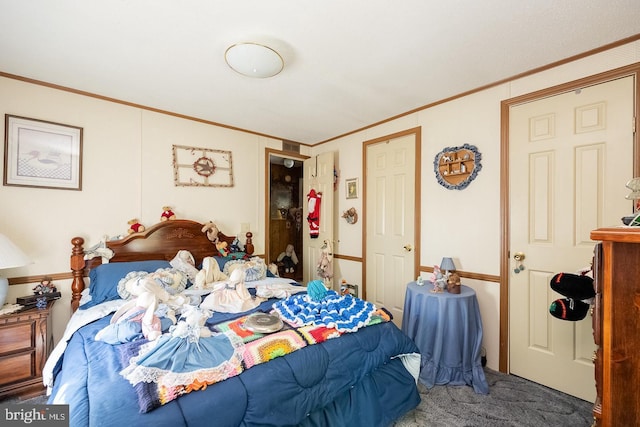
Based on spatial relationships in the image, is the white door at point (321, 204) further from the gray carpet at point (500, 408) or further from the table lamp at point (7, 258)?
the table lamp at point (7, 258)

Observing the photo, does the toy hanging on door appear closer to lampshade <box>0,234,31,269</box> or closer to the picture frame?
the picture frame

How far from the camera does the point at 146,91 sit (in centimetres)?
245

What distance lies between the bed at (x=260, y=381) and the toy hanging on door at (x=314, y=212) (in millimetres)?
1801

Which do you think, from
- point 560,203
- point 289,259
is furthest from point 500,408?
point 289,259

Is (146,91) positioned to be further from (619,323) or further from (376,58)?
(619,323)

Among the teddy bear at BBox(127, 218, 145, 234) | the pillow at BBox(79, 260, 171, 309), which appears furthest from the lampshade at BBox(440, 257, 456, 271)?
the teddy bear at BBox(127, 218, 145, 234)

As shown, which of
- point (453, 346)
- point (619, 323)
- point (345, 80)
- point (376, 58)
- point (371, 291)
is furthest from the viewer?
point (371, 291)

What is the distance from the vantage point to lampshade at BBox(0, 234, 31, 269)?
1.78m

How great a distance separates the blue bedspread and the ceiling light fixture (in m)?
1.76

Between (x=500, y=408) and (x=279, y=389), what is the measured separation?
1657mm

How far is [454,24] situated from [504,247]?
1.74 metres

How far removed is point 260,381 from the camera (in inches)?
47.6

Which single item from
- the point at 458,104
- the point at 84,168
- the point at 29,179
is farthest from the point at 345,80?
the point at 29,179

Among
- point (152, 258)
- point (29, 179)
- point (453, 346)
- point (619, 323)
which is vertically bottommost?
point (453, 346)
